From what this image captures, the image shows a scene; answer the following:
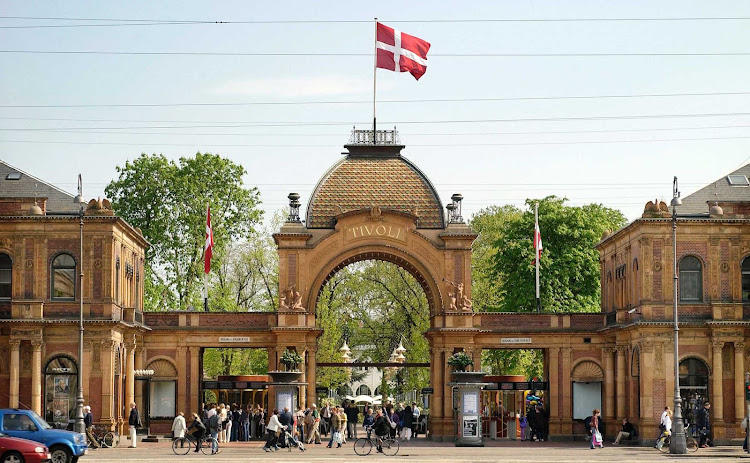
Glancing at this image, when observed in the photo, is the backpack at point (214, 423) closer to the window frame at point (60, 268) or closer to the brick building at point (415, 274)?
the brick building at point (415, 274)

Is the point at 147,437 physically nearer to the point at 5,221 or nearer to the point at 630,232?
the point at 5,221

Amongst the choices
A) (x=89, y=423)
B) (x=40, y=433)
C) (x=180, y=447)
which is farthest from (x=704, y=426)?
(x=40, y=433)

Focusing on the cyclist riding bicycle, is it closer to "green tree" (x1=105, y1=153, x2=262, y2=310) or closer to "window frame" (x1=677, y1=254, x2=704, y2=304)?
"window frame" (x1=677, y1=254, x2=704, y2=304)

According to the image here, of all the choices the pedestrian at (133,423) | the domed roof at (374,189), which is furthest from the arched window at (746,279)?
the pedestrian at (133,423)

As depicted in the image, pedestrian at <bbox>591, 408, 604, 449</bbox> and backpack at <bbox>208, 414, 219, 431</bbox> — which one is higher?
backpack at <bbox>208, 414, 219, 431</bbox>

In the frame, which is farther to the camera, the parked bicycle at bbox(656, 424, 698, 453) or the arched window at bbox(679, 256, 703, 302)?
the arched window at bbox(679, 256, 703, 302)

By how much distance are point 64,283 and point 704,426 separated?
29030 millimetres

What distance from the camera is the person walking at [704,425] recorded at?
57.8 metres

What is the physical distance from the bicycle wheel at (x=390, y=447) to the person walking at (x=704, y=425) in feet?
44.6

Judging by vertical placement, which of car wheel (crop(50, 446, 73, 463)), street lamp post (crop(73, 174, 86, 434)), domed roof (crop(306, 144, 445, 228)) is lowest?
car wheel (crop(50, 446, 73, 463))

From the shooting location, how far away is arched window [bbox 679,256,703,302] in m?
60.8

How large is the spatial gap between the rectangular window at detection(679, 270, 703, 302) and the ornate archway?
38.8 feet

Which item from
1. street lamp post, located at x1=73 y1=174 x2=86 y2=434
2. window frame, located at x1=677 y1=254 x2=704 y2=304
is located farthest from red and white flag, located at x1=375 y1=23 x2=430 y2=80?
street lamp post, located at x1=73 y1=174 x2=86 y2=434

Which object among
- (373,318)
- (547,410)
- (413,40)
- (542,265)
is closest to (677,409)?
(547,410)
